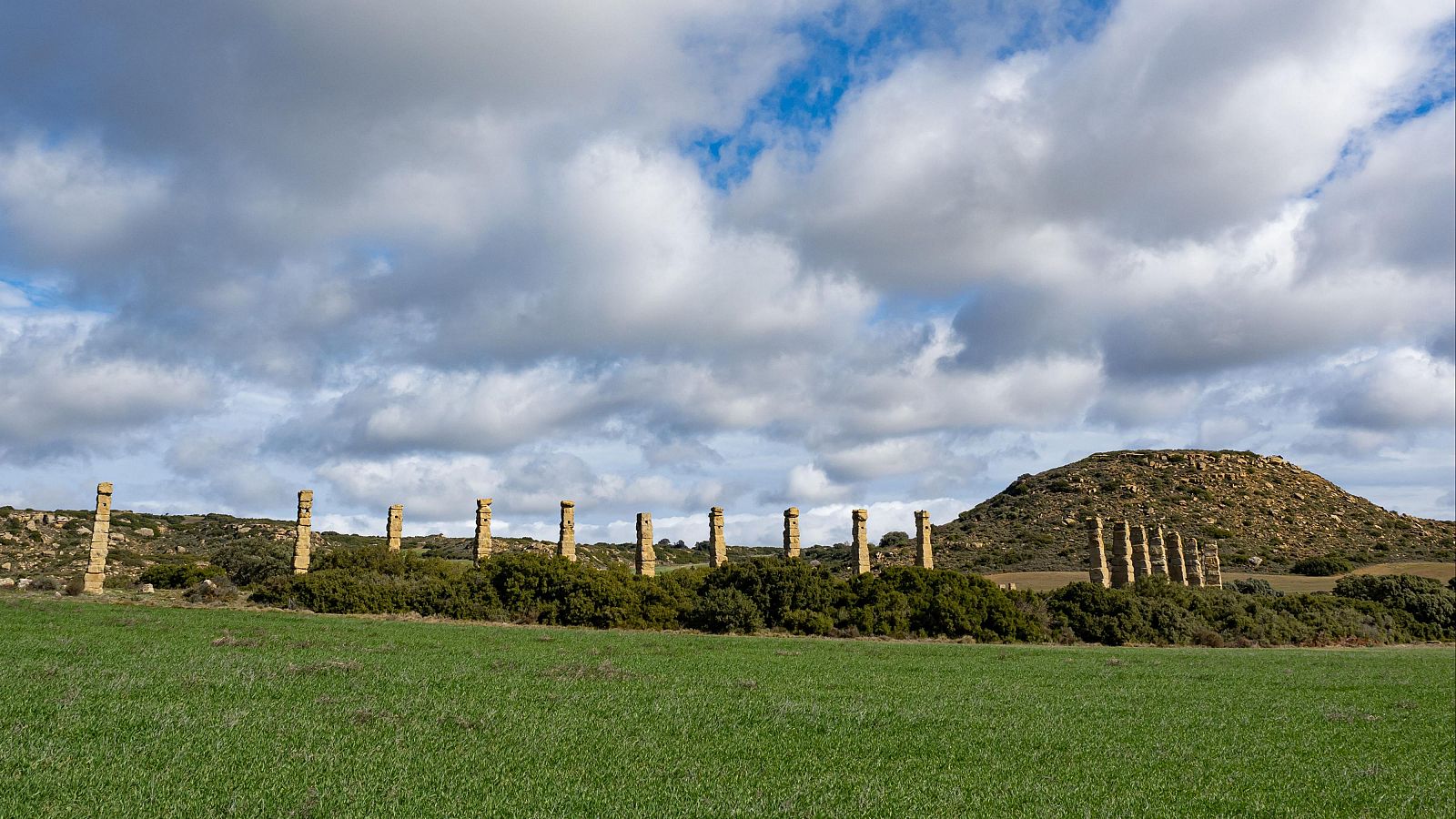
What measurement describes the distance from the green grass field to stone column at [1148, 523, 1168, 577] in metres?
33.5

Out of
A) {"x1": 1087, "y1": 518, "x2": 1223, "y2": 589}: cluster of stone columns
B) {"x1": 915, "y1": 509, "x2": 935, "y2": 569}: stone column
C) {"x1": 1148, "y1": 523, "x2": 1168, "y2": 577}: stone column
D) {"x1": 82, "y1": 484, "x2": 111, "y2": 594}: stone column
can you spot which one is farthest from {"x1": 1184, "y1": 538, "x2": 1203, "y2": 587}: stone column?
{"x1": 82, "y1": 484, "x2": 111, "y2": 594}: stone column

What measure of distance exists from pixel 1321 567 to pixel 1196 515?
1569 centimetres

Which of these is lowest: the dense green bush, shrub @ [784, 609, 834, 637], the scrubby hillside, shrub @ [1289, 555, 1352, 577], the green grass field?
the green grass field

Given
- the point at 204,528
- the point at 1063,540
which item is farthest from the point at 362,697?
Result: the point at 1063,540

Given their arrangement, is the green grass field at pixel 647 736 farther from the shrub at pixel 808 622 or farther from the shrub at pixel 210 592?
the shrub at pixel 210 592

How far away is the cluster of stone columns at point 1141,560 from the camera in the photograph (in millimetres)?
36438

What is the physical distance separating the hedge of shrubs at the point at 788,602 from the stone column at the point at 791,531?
223 inches

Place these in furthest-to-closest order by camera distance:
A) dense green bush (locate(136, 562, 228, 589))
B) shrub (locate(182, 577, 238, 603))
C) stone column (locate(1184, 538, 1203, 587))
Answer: stone column (locate(1184, 538, 1203, 587)), dense green bush (locate(136, 562, 228, 589)), shrub (locate(182, 577, 238, 603))

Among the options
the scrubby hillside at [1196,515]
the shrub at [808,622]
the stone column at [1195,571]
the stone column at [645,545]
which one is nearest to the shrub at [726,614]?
the shrub at [808,622]

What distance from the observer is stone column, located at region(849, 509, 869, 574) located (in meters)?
32.4

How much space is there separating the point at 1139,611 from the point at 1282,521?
5580 centimetres

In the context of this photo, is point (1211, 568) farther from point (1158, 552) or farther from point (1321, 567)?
point (1321, 567)

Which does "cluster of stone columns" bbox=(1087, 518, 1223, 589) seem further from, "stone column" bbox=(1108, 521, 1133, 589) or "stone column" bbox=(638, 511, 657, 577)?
"stone column" bbox=(638, 511, 657, 577)

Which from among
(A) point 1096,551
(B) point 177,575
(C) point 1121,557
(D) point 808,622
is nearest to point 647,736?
(D) point 808,622
